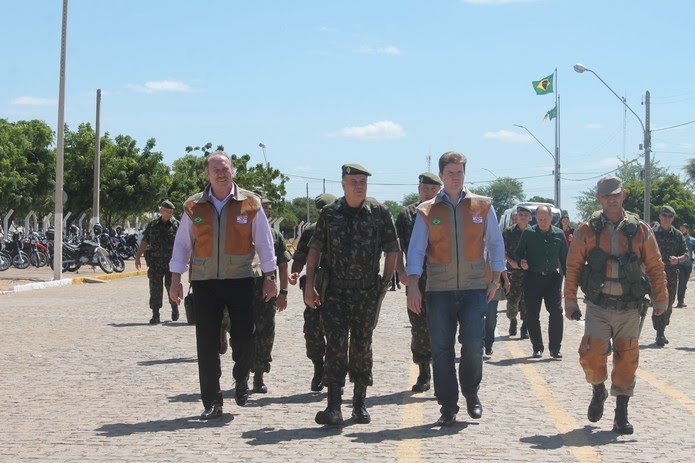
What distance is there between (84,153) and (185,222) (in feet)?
170

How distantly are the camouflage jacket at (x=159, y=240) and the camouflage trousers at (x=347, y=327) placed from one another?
865 cm

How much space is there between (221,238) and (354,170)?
1.14 metres

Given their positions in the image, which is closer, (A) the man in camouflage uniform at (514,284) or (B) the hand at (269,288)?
(B) the hand at (269,288)

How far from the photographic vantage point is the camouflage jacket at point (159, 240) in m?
16.4

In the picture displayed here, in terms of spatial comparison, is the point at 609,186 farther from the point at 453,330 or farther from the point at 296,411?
the point at 296,411

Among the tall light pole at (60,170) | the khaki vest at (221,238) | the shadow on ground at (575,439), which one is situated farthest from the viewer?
the tall light pole at (60,170)

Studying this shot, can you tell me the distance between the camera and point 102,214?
6400 cm

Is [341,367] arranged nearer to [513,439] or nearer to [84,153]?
[513,439]

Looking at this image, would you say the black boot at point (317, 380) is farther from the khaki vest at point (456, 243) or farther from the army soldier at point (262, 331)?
the khaki vest at point (456, 243)

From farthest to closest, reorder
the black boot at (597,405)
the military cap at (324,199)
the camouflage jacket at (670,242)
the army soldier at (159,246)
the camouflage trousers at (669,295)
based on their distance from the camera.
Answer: the army soldier at (159,246) < the camouflage jacket at (670,242) < the camouflage trousers at (669,295) < the military cap at (324,199) < the black boot at (597,405)

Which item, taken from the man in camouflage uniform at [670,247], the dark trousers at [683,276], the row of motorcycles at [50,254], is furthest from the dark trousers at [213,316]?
the row of motorcycles at [50,254]

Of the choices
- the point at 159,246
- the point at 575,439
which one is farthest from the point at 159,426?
the point at 159,246

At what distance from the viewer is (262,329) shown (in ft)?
32.6

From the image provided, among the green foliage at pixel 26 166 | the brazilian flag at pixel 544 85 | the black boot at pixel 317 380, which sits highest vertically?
the brazilian flag at pixel 544 85
